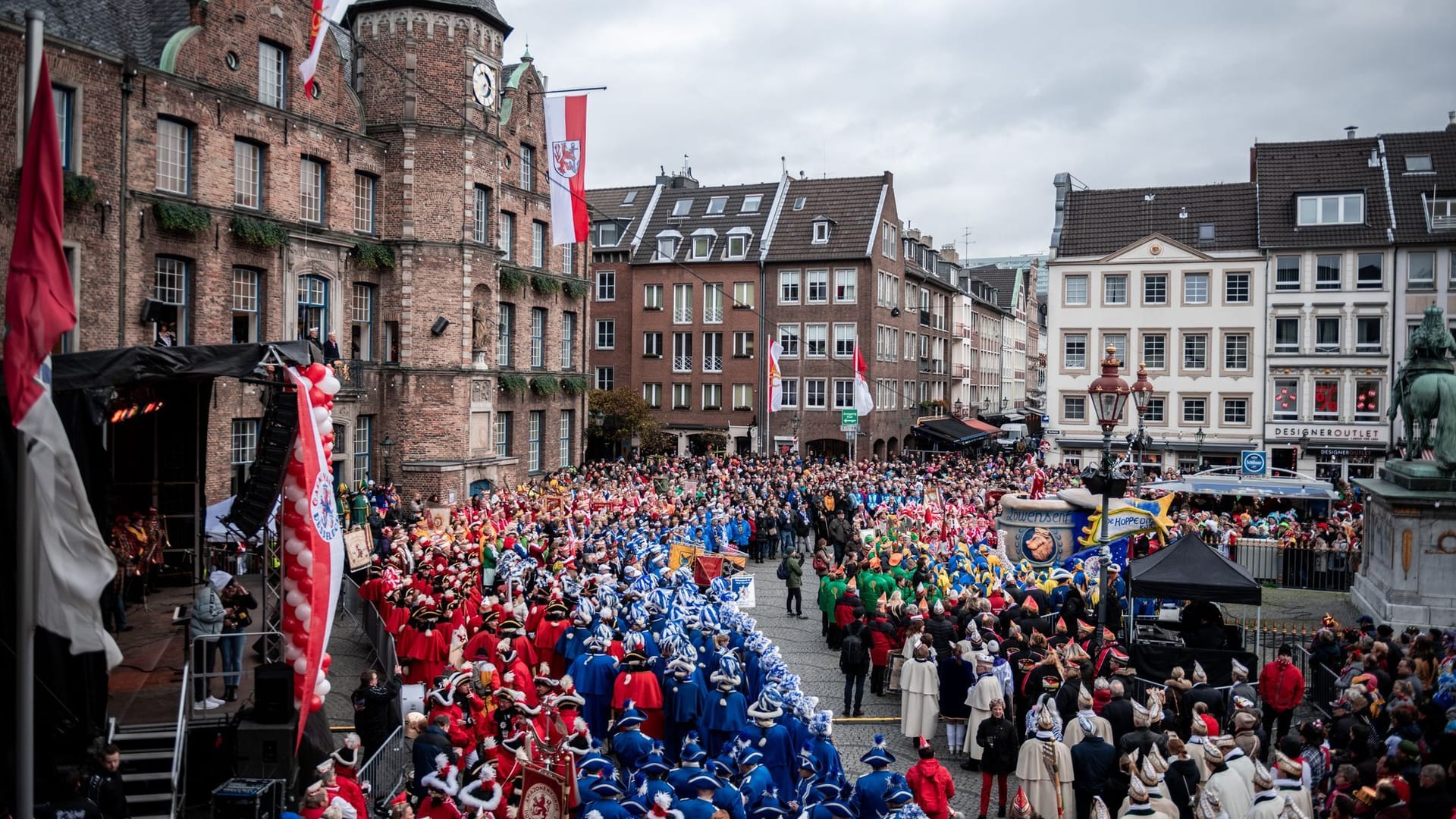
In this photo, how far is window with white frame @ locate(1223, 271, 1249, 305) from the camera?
46.9m

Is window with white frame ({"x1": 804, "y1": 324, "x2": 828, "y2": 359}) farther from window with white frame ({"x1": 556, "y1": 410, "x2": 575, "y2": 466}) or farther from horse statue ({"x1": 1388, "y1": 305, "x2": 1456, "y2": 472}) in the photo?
horse statue ({"x1": 1388, "y1": 305, "x2": 1456, "y2": 472})

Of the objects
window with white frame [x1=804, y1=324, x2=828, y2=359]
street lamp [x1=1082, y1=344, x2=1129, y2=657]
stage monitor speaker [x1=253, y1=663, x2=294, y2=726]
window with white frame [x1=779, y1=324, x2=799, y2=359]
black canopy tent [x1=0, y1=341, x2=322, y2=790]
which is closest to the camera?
black canopy tent [x1=0, y1=341, x2=322, y2=790]

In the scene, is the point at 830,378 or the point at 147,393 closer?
the point at 147,393

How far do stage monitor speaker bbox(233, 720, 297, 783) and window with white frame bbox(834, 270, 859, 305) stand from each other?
150 ft

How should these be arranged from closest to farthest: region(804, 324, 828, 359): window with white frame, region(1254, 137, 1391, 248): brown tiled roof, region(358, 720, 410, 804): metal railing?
region(358, 720, 410, 804): metal railing, region(1254, 137, 1391, 248): brown tiled roof, region(804, 324, 828, 359): window with white frame

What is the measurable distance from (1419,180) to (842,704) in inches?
1698

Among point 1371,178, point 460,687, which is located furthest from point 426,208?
point 1371,178

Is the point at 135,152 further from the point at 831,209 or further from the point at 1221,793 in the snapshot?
the point at 831,209

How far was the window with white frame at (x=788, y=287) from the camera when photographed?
55969 millimetres

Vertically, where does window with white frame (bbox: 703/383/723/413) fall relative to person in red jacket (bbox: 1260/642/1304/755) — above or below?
above

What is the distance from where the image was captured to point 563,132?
30.3 m

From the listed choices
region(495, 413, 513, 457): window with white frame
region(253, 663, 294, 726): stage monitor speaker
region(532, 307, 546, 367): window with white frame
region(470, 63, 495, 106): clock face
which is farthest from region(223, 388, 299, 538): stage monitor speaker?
region(532, 307, 546, 367): window with white frame

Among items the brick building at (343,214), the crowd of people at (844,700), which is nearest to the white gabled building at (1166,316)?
the brick building at (343,214)

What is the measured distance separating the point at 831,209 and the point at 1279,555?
1388 inches
